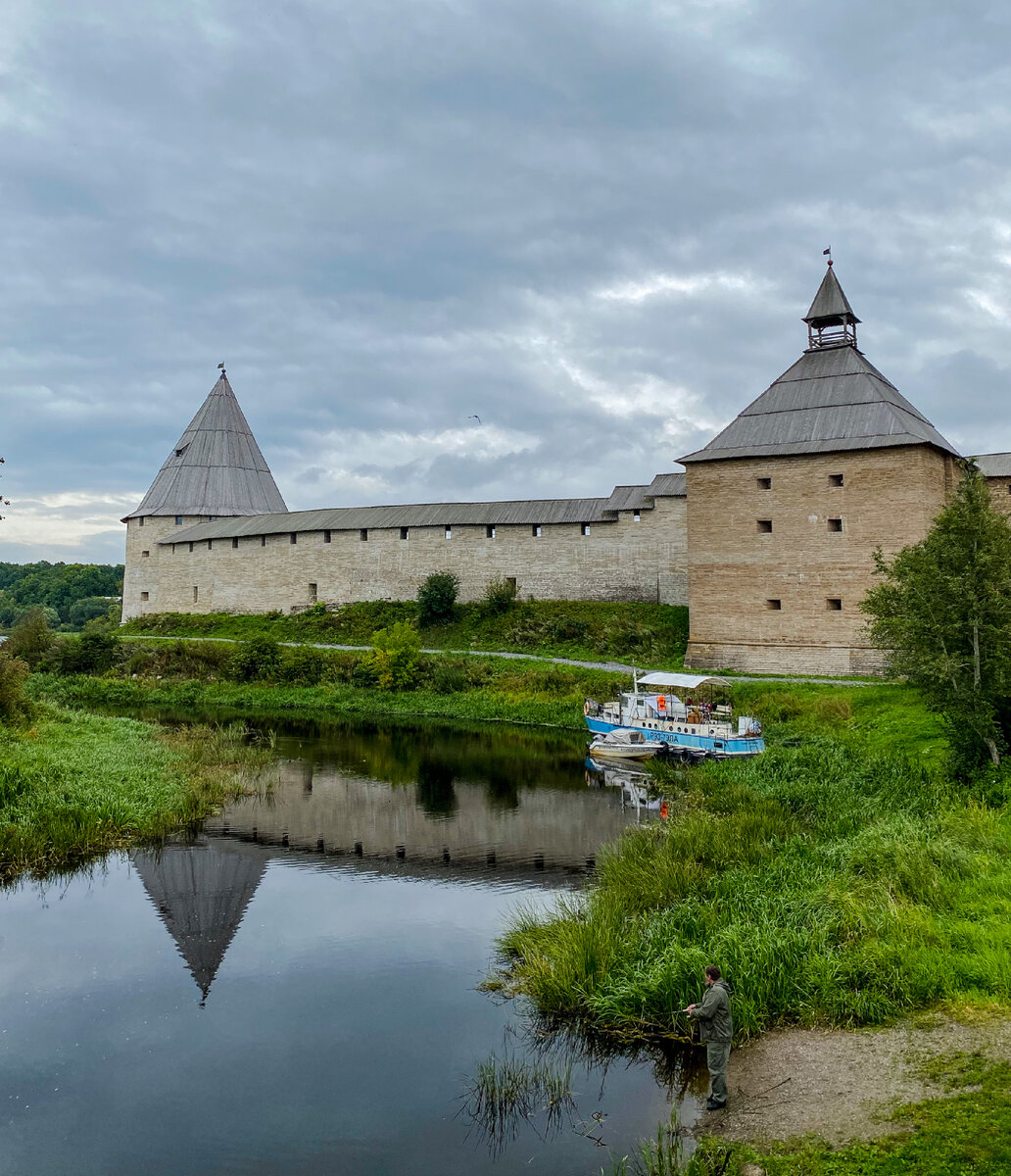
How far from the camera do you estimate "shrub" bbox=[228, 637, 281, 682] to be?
25.4 meters

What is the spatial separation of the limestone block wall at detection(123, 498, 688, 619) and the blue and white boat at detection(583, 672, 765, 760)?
7.74 m

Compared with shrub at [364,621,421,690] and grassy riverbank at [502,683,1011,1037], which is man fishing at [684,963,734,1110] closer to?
grassy riverbank at [502,683,1011,1037]

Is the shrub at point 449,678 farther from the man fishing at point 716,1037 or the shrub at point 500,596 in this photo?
the man fishing at point 716,1037

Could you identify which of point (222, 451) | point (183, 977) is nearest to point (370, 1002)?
point (183, 977)

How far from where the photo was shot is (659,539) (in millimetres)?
25859

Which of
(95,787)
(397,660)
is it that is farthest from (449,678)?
(95,787)

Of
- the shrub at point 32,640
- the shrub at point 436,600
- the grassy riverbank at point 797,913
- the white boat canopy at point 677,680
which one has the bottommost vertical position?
the grassy riverbank at point 797,913

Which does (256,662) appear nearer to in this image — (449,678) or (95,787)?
(449,678)

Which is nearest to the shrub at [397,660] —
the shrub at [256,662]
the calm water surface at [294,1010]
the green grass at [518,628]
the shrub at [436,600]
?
the green grass at [518,628]

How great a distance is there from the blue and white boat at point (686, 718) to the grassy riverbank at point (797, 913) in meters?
3.66

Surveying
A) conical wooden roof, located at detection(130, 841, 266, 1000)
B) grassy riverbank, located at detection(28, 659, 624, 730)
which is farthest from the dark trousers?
grassy riverbank, located at detection(28, 659, 624, 730)

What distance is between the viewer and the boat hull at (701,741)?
14688 mm

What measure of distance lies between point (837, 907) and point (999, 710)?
4.84 metres

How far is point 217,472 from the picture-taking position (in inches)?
1409
